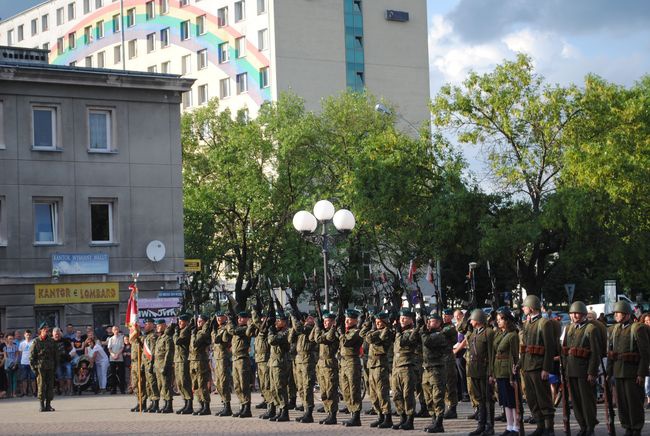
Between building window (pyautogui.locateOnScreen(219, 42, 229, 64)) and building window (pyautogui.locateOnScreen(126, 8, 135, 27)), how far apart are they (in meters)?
10.8

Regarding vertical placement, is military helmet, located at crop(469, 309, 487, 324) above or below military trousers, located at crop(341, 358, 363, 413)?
above

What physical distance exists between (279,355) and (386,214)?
905 inches

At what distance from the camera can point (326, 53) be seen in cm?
7700

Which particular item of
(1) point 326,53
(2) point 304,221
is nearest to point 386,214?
(2) point 304,221

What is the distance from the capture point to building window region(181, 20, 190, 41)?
83.8m

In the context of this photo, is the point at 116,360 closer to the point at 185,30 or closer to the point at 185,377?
the point at 185,377

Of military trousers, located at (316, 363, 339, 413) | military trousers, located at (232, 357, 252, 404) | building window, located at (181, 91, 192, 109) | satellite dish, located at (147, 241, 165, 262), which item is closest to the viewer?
military trousers, located at (316, 363, 339, 413)

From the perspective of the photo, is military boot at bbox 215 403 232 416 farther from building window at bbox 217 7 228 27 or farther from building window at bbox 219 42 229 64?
building window at bbox 217 7 228 27

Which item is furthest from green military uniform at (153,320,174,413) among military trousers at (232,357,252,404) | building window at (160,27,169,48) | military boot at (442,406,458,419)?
building window at (160,27,169,48)

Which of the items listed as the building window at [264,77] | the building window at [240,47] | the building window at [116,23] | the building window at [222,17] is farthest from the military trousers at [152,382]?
the building window at [116,23]

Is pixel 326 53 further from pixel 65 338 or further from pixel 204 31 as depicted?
pixel 65 338

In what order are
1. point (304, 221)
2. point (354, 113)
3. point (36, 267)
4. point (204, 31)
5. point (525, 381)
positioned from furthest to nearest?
point (204, 31)
point (354, 113)
point (36, 267)
point (304, 221)
point (525, 381)

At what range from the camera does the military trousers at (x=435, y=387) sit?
19.5m

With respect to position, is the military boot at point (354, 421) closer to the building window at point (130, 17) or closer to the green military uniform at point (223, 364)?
the green military uniform at point (223, 364)
